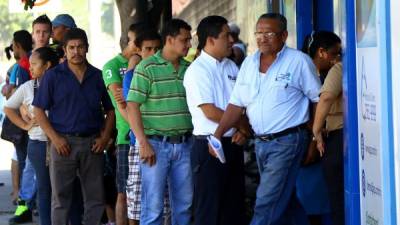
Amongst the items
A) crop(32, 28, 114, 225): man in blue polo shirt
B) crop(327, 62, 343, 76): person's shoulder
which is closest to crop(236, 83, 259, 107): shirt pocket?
crop(327, 62, 343, 76): person's shoulder

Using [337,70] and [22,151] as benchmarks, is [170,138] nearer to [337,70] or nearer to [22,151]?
[337,70]

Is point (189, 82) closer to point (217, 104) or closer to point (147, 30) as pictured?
point (217, 104)

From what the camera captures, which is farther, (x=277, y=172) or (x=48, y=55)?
(x=48, y=55)

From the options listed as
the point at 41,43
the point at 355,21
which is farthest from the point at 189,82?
the point at 41,43

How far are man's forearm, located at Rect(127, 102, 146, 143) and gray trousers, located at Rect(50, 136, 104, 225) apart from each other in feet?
3.48

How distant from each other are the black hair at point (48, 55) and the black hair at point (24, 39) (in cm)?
220

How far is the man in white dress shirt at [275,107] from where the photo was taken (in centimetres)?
696

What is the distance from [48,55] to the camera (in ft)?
29.6

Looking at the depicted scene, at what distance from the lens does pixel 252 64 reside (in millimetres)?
7156

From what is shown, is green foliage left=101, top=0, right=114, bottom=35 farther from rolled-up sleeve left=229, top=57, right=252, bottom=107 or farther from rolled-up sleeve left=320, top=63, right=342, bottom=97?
rolled-up sleeve left=320, top=63, right=342, bottom=97

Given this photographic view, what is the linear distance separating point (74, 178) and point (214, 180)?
151 cm

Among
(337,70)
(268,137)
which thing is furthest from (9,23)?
(337,70)

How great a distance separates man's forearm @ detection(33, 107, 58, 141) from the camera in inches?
324

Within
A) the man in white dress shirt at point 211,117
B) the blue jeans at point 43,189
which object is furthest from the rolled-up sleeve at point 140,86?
the blue jeans at point 43,189
